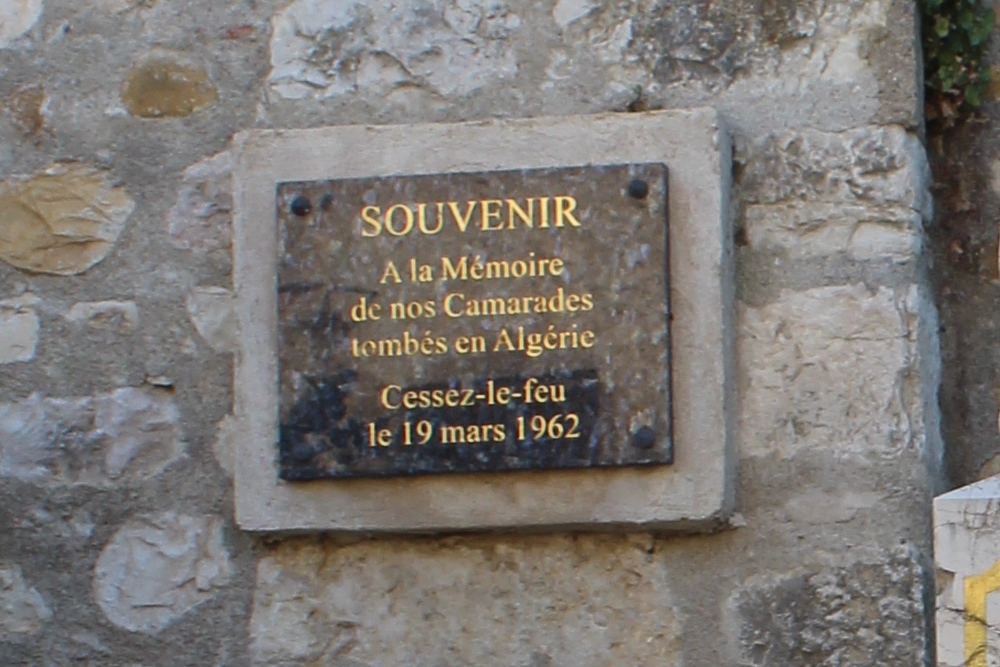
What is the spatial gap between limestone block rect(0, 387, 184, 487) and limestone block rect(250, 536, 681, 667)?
0.29m

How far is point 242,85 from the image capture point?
10.7 ft

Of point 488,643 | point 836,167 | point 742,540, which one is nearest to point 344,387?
point 488,643

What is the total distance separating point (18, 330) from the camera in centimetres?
326

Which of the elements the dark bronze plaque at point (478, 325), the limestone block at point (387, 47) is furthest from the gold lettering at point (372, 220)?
the limestone block at point (387, 47)

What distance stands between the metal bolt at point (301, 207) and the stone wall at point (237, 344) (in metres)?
0.17

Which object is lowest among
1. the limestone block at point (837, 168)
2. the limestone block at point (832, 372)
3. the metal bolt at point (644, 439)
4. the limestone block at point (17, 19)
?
the metal bolt at point (644, 439)

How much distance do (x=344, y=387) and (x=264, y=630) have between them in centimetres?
44

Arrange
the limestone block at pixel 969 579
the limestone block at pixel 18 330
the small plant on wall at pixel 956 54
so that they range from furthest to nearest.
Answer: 1. the limestone block at pixel 18 330
2. the small plant on wall at pixel 956 54
3. the limestone block at pixel 969 579

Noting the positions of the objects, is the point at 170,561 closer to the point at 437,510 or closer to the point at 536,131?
the point at 437,510

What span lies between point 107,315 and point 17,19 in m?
0.58

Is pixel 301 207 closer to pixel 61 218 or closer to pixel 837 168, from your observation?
pixel 61 218

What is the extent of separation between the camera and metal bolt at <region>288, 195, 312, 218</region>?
311cm

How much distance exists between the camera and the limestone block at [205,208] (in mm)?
3229

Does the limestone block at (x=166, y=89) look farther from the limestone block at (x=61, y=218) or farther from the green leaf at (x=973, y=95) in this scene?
the green leaf at (x=973, y=95)
